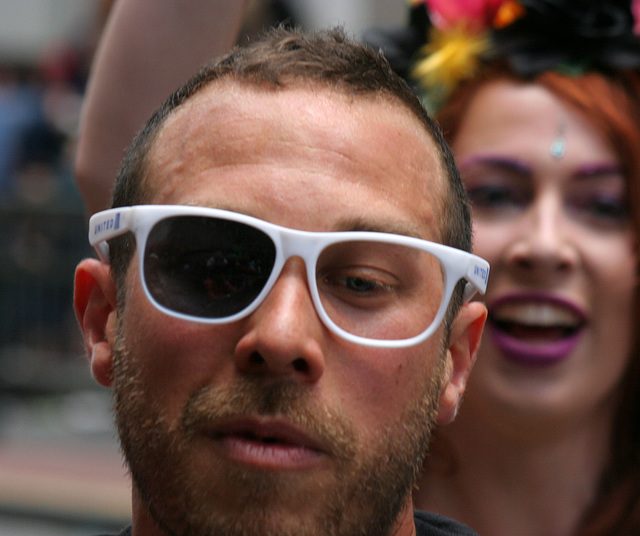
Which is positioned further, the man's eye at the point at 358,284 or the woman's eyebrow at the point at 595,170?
the woman's eyebrow at the point at 595,170

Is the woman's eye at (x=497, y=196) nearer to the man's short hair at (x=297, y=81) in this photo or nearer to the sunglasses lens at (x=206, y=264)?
the man's short hair at (x=297, y=81)

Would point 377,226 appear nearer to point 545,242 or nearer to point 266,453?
point 266,453

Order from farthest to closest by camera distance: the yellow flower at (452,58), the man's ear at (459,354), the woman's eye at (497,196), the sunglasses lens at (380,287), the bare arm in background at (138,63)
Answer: the yellow flower at (452,58) < the woman's eye at (497,196) < the bare arm in background at (138,63) < the man's ear at (459,354) < the sunglasses lens at (380,287)

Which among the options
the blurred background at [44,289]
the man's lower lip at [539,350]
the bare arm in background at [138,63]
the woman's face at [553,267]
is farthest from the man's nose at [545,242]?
the blurred background at [44,289]

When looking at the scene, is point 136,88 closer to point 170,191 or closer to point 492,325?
point 170,191

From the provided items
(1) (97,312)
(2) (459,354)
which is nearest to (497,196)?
(2) (459,354)

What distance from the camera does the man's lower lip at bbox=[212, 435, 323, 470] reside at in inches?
68.1

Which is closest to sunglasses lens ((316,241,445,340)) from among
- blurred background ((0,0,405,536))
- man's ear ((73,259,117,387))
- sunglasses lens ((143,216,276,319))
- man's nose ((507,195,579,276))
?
sunglasses lens ((143,216,276,319))

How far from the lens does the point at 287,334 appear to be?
67.6 inches

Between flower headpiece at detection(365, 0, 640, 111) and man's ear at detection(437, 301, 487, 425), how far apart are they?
3.64 ft

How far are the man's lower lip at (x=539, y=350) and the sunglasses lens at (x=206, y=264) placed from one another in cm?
135

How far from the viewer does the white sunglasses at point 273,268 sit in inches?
69.7

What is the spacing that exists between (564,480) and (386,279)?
4.71 feet

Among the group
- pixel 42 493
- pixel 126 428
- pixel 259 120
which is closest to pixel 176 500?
pixel 126 428
